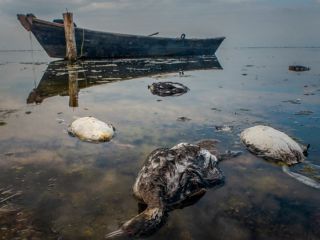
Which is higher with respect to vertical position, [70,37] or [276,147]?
[70,37]

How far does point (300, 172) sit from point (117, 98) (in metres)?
7.47

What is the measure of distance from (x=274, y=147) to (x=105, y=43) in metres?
22.8

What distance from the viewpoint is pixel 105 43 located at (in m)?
25.9

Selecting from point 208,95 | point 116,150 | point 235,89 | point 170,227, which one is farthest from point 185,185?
point 235,89

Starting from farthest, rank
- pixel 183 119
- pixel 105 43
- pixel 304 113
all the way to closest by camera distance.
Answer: pixel 105 43
pixel 304 113
pixel 183 119

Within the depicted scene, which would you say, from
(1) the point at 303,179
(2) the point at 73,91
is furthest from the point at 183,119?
(2) the point at 73,91

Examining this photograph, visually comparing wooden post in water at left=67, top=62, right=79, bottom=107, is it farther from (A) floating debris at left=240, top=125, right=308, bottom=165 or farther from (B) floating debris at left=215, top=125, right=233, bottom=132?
(A) floating debris at left=240, top=125, right=308, bottom=165

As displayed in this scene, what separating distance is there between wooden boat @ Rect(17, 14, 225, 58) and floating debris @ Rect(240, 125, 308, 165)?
2044 cm

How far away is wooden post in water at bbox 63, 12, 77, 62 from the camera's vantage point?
73.1ft

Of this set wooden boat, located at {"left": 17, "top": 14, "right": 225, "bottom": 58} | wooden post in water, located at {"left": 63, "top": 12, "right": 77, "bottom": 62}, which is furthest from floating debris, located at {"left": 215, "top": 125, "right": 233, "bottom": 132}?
wooden boat, located at {"left": 17, "top": 14, "right": 225, "bottom": 58}

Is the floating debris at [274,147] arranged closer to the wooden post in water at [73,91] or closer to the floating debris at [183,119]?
the floating debris at [183,119]

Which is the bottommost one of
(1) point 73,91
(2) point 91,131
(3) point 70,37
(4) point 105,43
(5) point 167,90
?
(1) point 73,91

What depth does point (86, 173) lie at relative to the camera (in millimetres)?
4633

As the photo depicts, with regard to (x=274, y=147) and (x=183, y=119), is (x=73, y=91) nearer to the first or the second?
(x=183, y=119)
